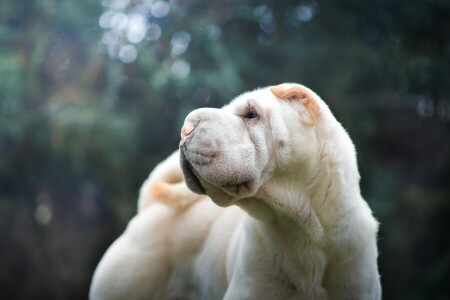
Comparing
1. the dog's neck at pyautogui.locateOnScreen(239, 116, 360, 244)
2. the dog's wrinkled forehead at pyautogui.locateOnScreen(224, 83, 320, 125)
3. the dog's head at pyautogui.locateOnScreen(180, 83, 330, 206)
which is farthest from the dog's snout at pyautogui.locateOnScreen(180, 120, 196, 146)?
the dog's neck at pyautogui.locateOnScreen(239, 116, 360, 244)

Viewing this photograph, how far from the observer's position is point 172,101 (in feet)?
21.6

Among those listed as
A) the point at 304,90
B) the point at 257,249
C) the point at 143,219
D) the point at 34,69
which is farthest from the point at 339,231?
the point at 34,69

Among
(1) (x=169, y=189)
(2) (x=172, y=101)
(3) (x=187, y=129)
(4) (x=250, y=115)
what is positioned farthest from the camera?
(2) (x=172, y=101)

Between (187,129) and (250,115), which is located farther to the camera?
(250,115)

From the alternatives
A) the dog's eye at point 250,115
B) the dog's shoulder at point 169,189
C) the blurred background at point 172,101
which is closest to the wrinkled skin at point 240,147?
the dog's eye at point 250,115

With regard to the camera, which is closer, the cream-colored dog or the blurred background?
the cream-colored dog

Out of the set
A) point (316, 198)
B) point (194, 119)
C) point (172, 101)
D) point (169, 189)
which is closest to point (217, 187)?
point (194, 119)

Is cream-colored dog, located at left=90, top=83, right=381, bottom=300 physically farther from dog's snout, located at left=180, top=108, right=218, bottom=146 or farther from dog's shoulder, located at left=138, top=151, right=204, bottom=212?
dog's shoulder, located at left=138, top=151, right=204, bottom=212

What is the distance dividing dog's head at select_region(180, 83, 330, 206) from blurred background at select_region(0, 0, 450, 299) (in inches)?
149

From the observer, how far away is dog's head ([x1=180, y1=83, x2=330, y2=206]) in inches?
83.0

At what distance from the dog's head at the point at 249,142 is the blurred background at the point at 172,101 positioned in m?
3.80

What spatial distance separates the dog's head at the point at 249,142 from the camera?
2109 millimetres

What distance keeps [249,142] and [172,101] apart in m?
4.50

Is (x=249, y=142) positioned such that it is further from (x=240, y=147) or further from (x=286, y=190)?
(x=286, y=190)
